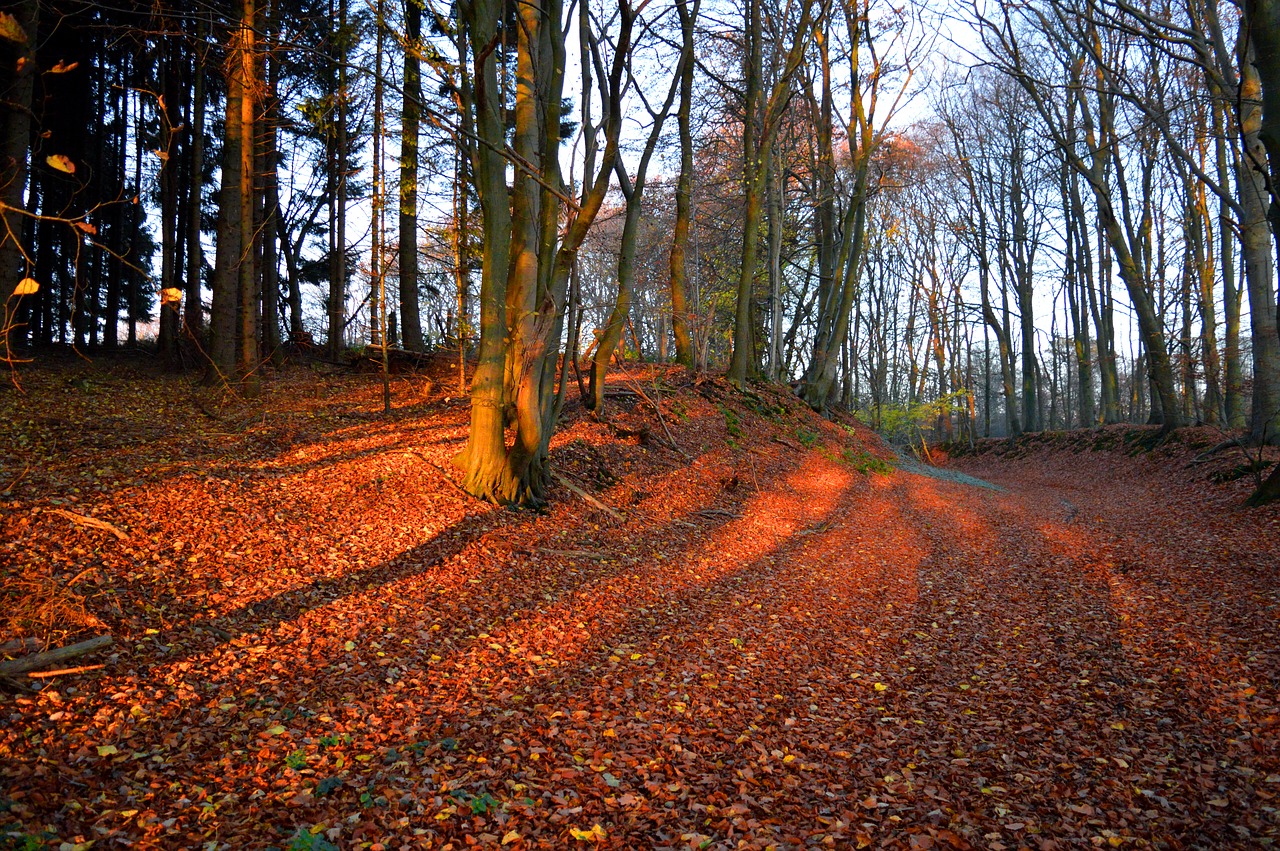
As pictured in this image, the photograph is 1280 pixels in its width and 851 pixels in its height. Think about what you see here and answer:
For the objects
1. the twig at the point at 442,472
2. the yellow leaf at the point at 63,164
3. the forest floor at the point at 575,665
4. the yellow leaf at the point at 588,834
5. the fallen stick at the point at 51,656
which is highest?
the yellow leaf at the point at 63,164

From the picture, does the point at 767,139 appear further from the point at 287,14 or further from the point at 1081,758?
the point at 1081,758

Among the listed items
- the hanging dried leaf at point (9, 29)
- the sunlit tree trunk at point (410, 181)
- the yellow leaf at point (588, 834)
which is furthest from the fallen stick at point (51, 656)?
the sunlit tree trunk at point (410, 181)

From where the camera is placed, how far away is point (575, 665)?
5055 millimetres

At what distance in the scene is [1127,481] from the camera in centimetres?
1534

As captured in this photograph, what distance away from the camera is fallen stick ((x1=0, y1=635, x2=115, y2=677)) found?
11.7 feet

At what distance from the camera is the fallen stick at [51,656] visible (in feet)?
11.7

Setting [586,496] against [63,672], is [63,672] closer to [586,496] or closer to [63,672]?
[63,672]

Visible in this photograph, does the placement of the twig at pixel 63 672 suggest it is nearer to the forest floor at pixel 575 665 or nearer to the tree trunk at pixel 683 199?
the forest floor at pixel 575 665

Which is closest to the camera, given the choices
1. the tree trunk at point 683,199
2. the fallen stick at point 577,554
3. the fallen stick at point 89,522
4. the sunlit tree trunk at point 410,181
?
the fallen stick at point 89,522

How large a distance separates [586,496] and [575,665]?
4361 mm

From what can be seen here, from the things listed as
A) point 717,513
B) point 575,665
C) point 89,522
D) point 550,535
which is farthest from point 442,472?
point 575,665

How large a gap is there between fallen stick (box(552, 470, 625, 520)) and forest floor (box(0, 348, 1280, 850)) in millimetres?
110

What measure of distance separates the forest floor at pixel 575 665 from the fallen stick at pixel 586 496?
0.36ft

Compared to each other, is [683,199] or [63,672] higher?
[683,199]
